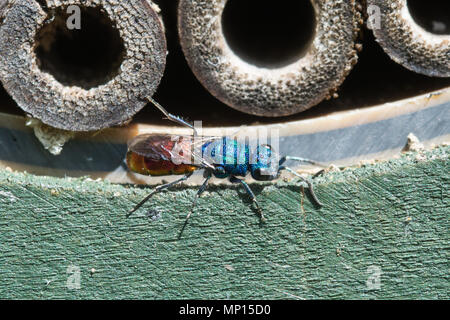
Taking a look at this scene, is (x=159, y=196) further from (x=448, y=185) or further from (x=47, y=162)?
(x=448, y=185)

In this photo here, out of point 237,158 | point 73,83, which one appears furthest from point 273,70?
point 73,83

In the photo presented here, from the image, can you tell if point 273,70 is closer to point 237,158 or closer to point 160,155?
point 237,158

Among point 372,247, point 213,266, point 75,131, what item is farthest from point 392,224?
point 75,131

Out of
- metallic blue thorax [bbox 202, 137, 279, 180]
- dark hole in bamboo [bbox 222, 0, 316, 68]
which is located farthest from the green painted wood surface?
dark hole in bamboo [bbox 222, 0, 316, 68]

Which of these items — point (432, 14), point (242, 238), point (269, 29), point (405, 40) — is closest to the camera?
point (405, 40)

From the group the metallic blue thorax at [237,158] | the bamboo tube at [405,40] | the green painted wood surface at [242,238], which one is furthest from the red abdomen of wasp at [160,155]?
the bamboo tube at [405,40]

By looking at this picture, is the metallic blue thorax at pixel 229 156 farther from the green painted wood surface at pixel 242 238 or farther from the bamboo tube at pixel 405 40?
the bamboo tube at pixel 405 40
